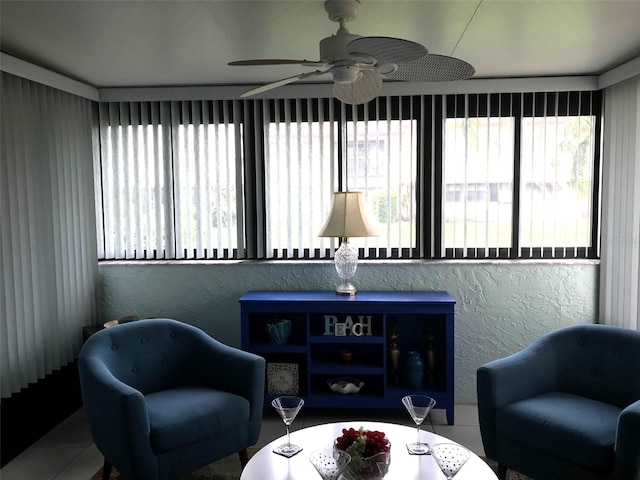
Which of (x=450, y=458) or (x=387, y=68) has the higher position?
(x=387, y=68)

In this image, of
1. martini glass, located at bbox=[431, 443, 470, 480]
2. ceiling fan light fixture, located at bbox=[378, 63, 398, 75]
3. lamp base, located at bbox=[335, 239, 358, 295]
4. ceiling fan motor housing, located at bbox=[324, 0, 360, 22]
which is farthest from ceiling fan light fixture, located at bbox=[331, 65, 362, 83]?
lamp base, located at bbox=[335, 239, 358, 295]

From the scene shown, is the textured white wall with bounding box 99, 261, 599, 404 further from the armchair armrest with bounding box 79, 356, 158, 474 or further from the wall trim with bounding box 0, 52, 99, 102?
the armchair armrest with bounding box 79, 356, 158, 474

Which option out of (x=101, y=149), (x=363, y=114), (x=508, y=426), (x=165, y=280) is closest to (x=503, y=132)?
(x=363, y=114)

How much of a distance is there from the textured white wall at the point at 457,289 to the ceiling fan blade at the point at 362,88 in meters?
1.54

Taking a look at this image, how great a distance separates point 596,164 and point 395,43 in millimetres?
2685

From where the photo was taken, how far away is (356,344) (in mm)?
3695

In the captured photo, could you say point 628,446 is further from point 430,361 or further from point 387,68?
point 387,68

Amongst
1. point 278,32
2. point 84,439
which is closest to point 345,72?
point 278,32

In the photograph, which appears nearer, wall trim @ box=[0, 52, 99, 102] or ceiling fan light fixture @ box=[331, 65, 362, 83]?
ceiling fan light fixture @ box=[331, 65, 362, 83]

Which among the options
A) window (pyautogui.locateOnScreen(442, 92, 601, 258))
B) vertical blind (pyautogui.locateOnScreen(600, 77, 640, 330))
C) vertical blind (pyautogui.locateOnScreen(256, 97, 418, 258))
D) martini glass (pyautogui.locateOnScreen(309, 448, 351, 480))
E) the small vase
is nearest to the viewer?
martini glass (pyautogui.locateOnScreen(309, 448, 351, 480))

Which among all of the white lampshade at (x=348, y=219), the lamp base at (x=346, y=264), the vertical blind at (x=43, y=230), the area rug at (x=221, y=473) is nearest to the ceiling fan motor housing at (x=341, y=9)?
the white lampshade at (x=348, y=219)

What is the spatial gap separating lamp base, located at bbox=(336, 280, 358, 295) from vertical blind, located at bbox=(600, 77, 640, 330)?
1.79m

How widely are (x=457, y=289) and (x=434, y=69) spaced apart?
2059 millimetres

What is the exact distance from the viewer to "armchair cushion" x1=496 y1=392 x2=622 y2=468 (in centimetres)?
215
